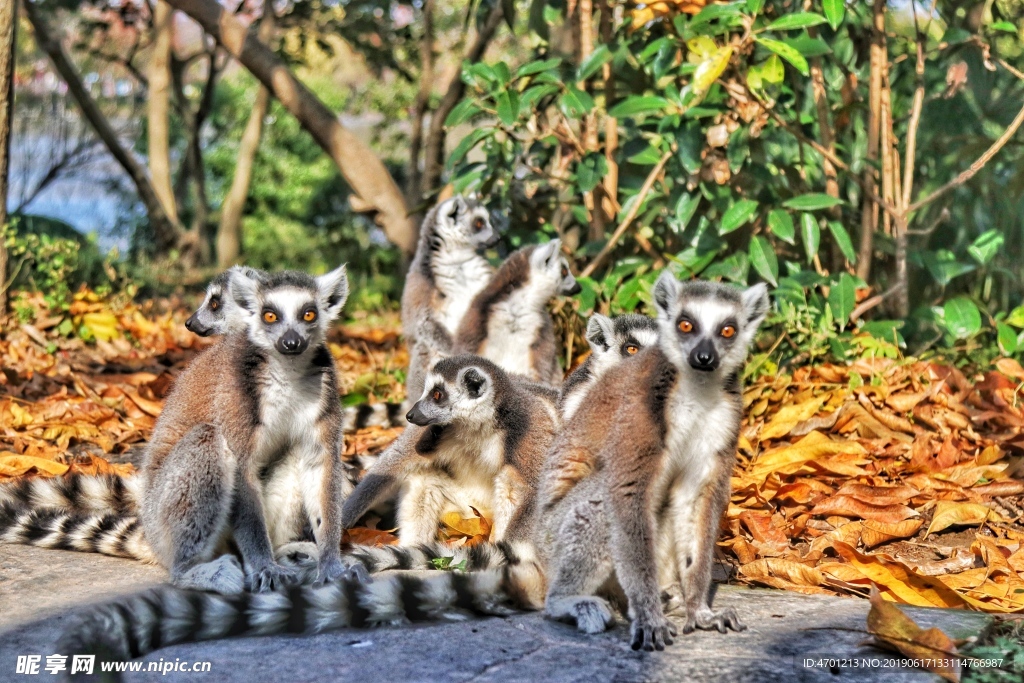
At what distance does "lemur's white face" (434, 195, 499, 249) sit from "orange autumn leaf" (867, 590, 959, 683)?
4204 mm

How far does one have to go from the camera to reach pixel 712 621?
3.17 meters

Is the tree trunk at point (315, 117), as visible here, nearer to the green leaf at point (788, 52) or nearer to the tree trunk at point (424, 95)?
the tree trunk at point (424, 95)

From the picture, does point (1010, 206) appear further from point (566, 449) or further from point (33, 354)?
point (33, 354)

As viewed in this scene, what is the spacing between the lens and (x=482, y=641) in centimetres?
301

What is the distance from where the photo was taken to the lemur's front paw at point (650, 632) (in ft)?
9.86

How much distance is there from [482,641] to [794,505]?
1873 mm

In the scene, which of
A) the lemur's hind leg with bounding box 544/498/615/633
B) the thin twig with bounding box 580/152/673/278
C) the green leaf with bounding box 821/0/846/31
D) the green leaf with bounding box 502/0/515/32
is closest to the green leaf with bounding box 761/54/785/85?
the green leaf with bounding box 821/0/846/31

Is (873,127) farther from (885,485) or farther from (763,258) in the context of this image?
(885,485)

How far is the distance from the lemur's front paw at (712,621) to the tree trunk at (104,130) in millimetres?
9167

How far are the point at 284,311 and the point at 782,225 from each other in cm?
299

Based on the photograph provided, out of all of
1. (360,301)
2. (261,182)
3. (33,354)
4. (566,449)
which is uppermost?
(261,182)

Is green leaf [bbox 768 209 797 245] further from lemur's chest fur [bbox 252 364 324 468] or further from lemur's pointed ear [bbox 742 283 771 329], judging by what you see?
lemur's chest fur [bbox 252 364 324 468]

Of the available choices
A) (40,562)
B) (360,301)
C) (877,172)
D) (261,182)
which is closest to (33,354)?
(40,562)

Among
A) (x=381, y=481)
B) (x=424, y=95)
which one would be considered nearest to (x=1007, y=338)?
(x=381, y=481)
